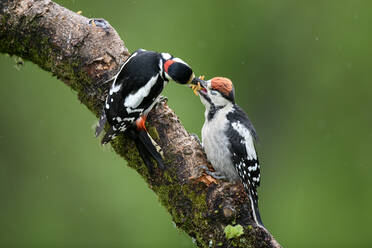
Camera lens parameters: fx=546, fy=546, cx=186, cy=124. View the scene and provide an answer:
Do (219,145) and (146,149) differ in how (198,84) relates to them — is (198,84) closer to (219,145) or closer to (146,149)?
(219,145)

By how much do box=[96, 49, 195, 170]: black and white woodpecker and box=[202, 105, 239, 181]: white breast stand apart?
0.42 metres

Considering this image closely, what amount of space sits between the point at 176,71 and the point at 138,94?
32 centimetres

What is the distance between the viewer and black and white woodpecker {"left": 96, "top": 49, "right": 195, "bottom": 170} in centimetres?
353

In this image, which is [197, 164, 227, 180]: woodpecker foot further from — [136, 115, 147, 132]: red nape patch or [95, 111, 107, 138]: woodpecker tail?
[95, 111, 107, 138]: woodpecker tail

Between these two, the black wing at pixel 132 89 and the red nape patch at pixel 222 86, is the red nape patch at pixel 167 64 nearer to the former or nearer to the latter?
the black wing at pixel 132 89

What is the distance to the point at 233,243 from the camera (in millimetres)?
3225

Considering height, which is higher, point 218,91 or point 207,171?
point 218,91

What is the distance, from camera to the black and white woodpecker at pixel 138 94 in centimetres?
353

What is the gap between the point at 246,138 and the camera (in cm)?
398

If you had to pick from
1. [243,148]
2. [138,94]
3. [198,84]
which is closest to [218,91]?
[198,84]

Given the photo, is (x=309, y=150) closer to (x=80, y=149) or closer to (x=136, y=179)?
(x=136, y=179)

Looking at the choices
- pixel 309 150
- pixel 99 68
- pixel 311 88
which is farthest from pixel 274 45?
pixel 99 68

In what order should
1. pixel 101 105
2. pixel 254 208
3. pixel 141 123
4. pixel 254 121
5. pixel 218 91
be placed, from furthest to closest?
1. pixel 254 121
2. pixel 218 91
3. pixel 101 105
4. pixel 141 123
5. pixel 254 208

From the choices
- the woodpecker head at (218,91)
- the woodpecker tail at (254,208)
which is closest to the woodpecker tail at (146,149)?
the woodpecker tail at (254,208)
